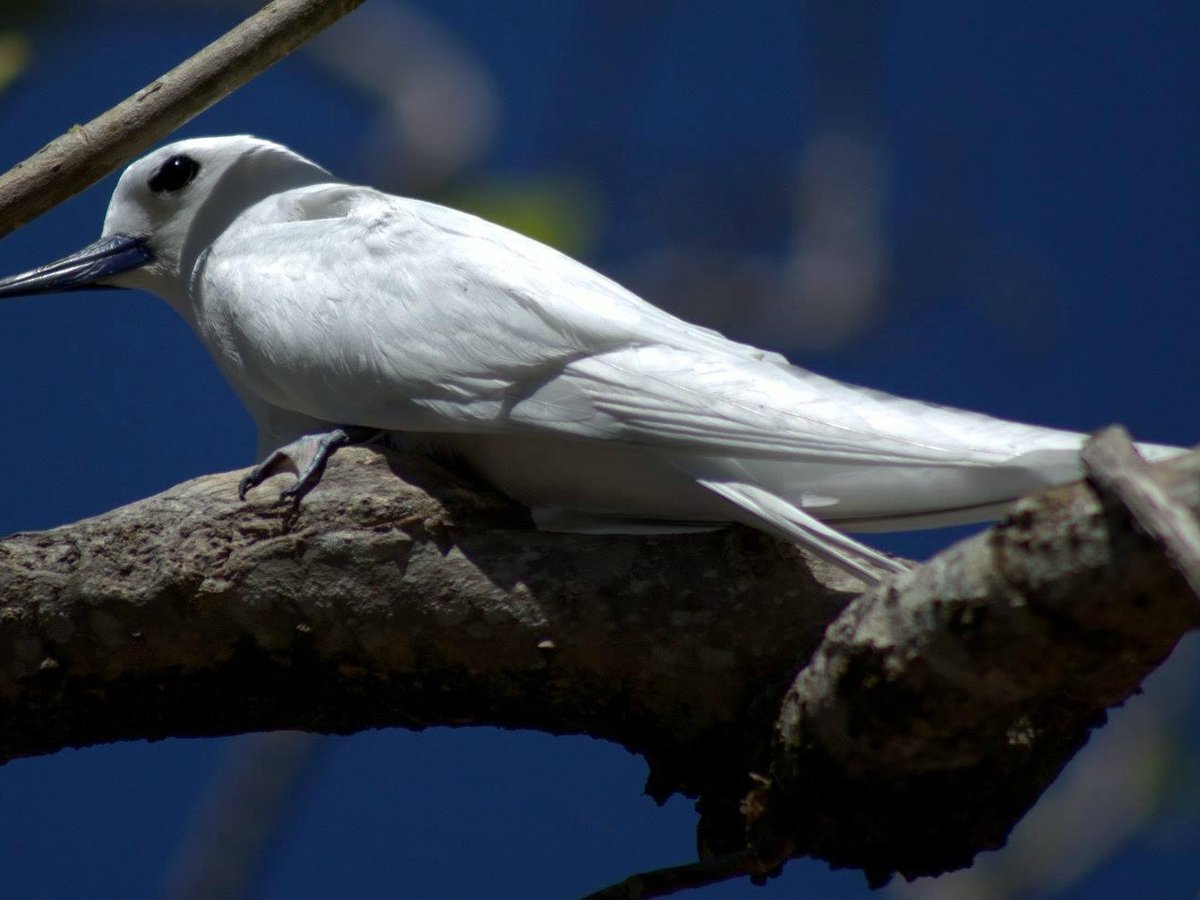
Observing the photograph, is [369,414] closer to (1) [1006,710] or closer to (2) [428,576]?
(2) [428,576]

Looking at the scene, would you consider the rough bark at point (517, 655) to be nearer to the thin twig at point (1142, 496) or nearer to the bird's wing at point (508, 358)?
the bird's wing at point (508, 358)

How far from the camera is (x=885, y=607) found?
163 centimetres

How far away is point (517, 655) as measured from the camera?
81.5 inches

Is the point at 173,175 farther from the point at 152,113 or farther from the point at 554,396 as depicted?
the point at 554,396

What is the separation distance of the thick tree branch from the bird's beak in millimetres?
579

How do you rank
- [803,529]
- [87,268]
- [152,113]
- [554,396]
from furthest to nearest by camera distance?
[87,268] → [152,113] → [554,396] → [803,529]

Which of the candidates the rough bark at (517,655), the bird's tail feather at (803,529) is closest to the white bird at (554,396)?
the bird's tail feather at (803,529)

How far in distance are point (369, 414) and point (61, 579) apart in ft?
1.96

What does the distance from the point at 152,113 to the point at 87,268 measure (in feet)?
2.33

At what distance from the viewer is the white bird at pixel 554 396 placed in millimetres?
1873

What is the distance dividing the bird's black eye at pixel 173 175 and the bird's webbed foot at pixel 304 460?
830 mm

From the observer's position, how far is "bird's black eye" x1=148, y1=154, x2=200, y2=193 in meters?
2.83

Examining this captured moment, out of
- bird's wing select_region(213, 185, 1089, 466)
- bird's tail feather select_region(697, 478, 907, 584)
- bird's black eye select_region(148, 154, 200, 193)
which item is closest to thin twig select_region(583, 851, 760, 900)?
bird's tail feather select_region(697, 478, 907, 584)

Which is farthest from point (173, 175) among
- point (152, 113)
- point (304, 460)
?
point (304, 460)
